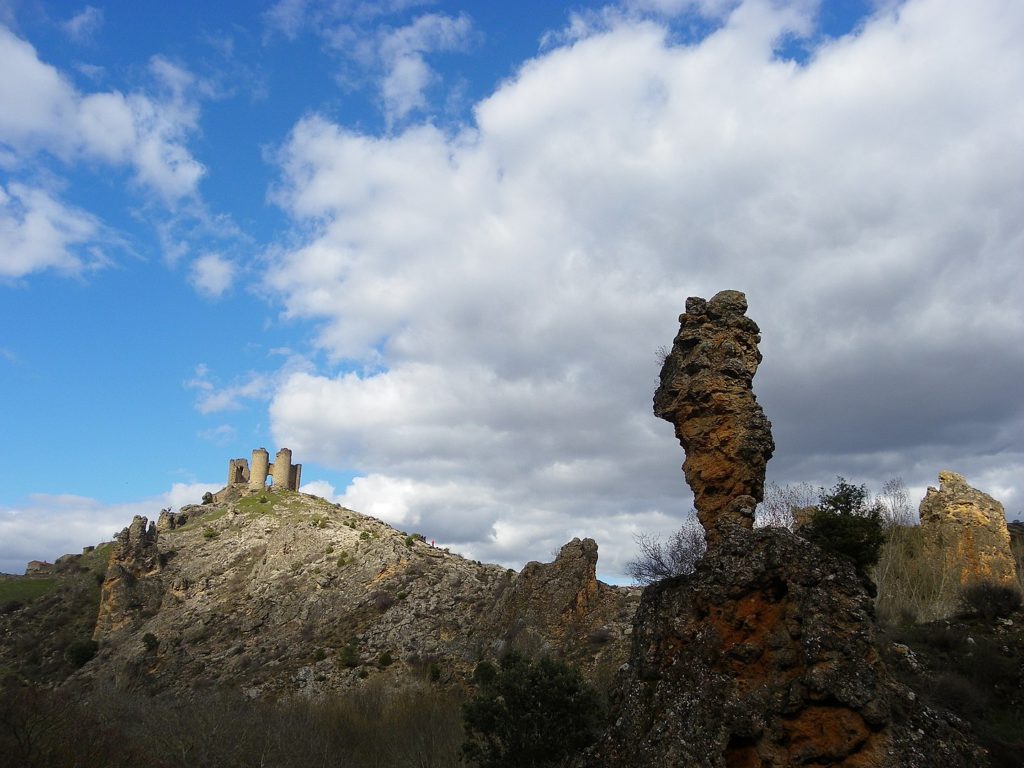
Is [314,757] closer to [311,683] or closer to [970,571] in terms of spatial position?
[311,683]

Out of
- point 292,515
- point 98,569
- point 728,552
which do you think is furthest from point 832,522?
point 98,569

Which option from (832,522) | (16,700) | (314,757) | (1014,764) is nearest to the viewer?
(1014,764)

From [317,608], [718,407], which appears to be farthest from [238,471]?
[718,407]

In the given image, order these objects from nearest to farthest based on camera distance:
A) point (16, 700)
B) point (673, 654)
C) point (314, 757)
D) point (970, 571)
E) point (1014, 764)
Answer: point (673, 654), point (1014, 764), point (16, 700), point (314, 757), point (970, 571)

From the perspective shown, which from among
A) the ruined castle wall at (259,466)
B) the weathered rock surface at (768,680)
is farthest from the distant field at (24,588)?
the weathered rock surface at (768,680)

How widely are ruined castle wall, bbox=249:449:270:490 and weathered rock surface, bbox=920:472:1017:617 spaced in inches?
3008

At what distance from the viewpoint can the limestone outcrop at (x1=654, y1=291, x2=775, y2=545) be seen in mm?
12812

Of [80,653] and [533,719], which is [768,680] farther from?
[80,653]

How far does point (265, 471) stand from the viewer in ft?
314

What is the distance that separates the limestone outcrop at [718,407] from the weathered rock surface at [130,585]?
5816 cm

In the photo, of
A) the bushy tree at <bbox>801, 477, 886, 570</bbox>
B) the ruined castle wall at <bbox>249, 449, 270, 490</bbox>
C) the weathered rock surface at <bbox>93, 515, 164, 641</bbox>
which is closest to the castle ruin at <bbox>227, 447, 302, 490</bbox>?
the ruined castle wall at <bbox>249, 449, 270, 490</bbox>

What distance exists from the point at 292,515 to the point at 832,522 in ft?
175

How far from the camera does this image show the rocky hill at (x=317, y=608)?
36.2 metres

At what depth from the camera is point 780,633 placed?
8.90 metres
